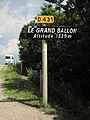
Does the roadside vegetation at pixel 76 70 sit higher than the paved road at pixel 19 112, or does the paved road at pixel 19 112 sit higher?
the roadside vegetation at pixel 76 70

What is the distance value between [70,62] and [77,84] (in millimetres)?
1112

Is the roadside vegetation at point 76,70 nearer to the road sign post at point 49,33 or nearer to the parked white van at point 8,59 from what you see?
the road sign post at point 49,33

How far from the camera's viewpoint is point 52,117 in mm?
4543

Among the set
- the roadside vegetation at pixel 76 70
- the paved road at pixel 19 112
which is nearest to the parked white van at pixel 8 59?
the roadside vegetation at pixel 76 70

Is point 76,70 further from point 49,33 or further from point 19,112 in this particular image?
point 19,112

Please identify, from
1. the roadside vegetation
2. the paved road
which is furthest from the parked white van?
the paved road

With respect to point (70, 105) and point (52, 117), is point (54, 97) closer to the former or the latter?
point (70, 105)

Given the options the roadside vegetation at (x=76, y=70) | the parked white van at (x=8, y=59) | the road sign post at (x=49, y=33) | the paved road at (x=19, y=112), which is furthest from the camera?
the parked white van at (x=8, y=59)

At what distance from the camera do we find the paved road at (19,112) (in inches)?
172

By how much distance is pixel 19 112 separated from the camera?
4.75 metres

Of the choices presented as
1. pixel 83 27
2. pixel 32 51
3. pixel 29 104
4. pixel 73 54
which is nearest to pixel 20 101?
pixel 29 104

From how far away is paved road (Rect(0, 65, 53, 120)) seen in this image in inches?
172

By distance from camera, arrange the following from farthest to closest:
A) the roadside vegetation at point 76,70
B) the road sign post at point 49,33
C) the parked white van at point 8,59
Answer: the parked white van at point 8,59 → the road sign post at point 49,33 → the roadside vegetation at point 76,70

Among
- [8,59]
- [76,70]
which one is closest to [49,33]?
[76,70]
